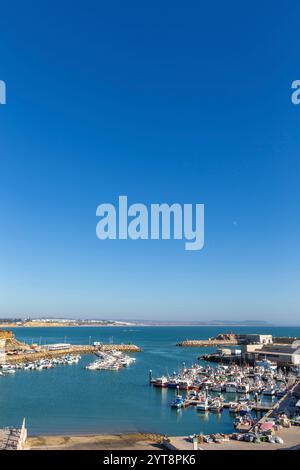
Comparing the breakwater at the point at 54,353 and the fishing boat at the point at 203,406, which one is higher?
the fishing boat at the point at 203,406

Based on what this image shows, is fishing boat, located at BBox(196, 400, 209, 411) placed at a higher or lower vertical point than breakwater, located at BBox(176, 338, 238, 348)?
higher

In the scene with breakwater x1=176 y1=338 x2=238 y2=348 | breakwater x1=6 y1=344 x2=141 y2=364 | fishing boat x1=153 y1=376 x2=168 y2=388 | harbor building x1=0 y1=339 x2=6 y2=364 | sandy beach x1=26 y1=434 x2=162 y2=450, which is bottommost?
breakwater x1=176 y1=338 x2=238 y2=348

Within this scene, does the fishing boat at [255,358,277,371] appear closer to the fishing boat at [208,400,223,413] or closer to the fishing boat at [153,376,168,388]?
the fishing boat at [153,376,168,388]

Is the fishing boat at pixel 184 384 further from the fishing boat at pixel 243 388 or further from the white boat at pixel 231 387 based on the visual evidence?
the fishing boat at pixel 243 388

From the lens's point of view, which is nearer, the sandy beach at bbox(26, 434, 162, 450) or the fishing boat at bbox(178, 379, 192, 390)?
the sandy beach at bbox(26, 434, 162, 450)

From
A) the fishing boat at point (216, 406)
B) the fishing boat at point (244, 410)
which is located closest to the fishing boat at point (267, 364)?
the fishing boat at point (216, 406)

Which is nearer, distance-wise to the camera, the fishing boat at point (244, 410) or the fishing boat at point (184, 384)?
the fishing boat at point (244, 410)

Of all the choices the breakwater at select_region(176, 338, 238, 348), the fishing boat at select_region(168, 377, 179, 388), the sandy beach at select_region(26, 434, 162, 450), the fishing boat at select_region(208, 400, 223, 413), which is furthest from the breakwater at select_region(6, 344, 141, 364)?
the sandy beach at select_region(26, 434, 162, 450)
